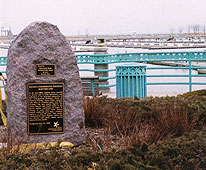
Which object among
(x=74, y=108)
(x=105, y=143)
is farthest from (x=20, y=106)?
(x=105, y=143)

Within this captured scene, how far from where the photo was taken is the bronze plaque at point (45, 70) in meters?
6.20

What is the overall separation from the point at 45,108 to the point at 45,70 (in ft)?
2.09

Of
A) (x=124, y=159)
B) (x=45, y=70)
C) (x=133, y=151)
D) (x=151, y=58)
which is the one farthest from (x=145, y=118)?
(x=151, y=58)

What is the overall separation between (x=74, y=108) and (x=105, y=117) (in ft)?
3.67

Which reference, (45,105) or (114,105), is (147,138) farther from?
(114,105)

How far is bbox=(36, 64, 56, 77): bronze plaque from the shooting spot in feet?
20.3

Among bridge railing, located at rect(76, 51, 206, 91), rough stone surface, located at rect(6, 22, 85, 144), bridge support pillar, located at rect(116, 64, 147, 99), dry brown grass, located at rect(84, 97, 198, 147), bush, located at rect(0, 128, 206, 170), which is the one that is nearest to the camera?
bush, located at rect(0, 128, 206, 170)

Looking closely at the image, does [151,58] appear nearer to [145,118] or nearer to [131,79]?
[131,79]

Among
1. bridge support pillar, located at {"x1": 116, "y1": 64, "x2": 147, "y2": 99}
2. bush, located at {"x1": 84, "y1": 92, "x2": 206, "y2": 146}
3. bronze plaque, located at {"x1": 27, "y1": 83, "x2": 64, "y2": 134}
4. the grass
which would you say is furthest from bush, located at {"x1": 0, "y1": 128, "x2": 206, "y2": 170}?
bridge support pillar, located at {"x1": 116, "y1": 64, "x2": 147, "y2": 99}

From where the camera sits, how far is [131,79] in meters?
11.2

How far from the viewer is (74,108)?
250 inches

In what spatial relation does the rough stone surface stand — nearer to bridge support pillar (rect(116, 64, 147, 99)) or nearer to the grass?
the grass

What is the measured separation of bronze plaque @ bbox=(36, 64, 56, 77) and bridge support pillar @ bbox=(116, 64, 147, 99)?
511cm

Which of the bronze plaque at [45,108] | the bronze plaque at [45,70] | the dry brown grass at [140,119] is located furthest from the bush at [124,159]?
the bronze plaque at [45,70]
